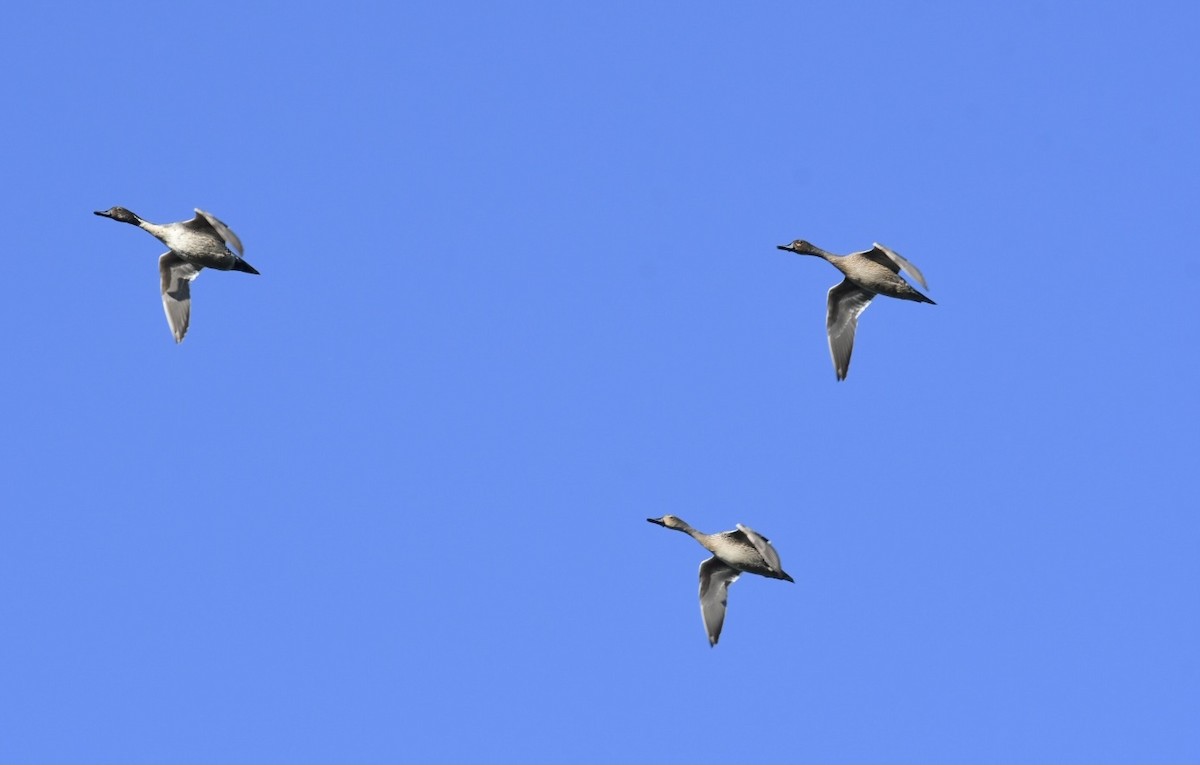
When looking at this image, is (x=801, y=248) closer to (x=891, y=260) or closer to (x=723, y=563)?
(x=891, y=260)

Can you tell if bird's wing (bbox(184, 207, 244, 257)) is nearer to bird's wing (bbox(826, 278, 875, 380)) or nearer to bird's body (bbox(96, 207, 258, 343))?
bird's body (bbox(96, 207, 258, 343))

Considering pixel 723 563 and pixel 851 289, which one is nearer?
pixel 723 563

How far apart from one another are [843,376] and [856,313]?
59.6 inches

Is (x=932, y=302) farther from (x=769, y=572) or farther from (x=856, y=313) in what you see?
(x=769, y=572)

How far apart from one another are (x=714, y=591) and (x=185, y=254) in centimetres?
1424

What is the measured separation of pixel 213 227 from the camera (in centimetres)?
3597

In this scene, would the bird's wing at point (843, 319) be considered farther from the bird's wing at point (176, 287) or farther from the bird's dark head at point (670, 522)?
the bird's wing at point (176, 287)

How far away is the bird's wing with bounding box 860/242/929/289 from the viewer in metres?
33.8

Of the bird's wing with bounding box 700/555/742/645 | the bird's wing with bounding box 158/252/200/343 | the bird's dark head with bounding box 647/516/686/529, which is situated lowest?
the bird's wing with bounding box 700/555/742/645

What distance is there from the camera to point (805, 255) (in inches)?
1601

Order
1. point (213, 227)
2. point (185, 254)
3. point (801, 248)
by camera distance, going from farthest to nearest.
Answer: point (801, 248), point (185, 254), point (213, 227)

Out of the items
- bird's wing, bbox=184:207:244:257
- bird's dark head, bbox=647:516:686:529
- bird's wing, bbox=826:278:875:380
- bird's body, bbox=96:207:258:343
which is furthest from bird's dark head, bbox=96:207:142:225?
bird's wing, bbox=826:278:875:380

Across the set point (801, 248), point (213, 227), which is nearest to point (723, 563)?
point (801, 248)

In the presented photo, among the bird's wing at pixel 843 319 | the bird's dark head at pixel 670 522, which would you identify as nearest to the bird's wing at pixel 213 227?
the bird's dark head at pixel 670 522
